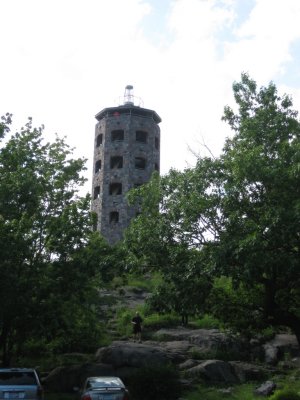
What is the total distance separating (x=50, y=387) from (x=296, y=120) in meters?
14.5

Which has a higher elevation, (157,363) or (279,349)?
(279,349)

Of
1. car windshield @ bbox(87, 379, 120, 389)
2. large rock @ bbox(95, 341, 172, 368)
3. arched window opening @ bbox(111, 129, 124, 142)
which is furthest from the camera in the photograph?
arched window opening @ bbox(111, 129, 124, 142)

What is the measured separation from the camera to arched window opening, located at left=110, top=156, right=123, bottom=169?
5091 cm

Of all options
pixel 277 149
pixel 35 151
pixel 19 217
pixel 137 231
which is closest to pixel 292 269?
pixel 277 149

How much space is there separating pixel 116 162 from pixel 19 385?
3838 cm

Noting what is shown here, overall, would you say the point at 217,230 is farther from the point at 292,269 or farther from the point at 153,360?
the point at 153,360

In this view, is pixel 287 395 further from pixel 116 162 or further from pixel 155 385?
pixel 116 162

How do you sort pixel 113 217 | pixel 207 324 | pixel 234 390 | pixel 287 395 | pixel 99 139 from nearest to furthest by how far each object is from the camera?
pixel 287 395
pixel 234 390
pixel 207 324
pixel 113 217
pixel 99 139

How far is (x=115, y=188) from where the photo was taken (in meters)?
50.6

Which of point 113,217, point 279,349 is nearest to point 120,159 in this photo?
point 113,217

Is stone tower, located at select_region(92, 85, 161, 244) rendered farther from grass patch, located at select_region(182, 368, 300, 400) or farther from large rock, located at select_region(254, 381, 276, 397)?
large rock, located at select_region(254, 381, 276, 397)

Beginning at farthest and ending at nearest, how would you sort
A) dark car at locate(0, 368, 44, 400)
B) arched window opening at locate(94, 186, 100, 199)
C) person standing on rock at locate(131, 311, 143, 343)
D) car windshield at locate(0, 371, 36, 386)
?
1. arched window opening at locate(94, 186, 100, 199)
2. person standing on rock at locate(131, 311, 143, 343)
3. car windshield at locate(0, 371, 36, 386)
4. dark car at locate(0, 368, 44, 400)

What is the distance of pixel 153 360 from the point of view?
23.1 meters

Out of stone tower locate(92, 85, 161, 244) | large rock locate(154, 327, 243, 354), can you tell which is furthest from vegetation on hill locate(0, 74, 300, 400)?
stone tower locate(92, 85, 161, 244)
